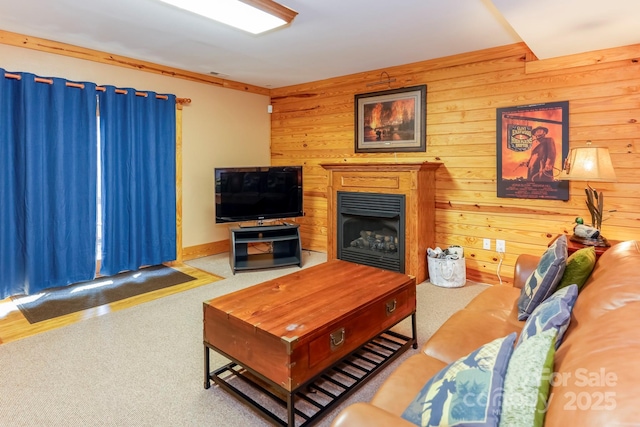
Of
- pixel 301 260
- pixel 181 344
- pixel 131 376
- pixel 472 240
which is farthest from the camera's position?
pixel 301 260

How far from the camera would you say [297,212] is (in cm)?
485

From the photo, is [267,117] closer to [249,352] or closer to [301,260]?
[301,260]

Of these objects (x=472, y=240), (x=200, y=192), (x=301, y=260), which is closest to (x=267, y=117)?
(x=200, y=192)

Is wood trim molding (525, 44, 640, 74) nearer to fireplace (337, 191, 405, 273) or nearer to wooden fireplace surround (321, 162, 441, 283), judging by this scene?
wooden fireplace surround (321, 162, 441, 283)

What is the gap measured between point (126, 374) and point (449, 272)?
290cm

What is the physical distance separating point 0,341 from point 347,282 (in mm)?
2486

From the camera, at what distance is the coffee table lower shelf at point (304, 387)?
5.78 feet

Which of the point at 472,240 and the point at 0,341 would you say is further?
the point at 472,240

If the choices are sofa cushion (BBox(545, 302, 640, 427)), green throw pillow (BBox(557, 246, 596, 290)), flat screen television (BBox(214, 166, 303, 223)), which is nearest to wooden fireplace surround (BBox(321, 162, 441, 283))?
flat screen television (BBox(214, 166, 303, 223))

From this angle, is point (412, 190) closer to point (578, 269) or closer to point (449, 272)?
point (449, 272)

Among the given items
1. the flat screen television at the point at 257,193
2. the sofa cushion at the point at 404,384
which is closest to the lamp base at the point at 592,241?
the sofa cushion at the point at 404,384

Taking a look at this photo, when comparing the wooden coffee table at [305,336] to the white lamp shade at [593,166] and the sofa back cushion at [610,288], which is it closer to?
the sofa back cushion at [610,288]

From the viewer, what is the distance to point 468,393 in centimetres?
95

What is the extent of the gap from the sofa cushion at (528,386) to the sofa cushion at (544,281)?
0.94 meters
